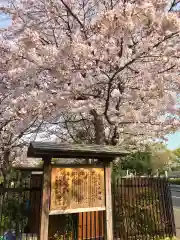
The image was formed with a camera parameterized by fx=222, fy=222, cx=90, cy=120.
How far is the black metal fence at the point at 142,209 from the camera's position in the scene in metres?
6.13

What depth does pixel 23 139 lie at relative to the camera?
40.4ft

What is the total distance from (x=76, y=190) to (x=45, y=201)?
0.68m

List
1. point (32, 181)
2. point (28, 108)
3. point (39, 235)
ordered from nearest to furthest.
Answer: point (39, 235) < point (32, 181) < point (28, 108)

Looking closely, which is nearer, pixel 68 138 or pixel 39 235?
pixel 39 235

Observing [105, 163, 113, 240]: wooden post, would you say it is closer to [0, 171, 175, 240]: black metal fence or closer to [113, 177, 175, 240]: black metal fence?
[0, 171, 175, 240]: black metal fence

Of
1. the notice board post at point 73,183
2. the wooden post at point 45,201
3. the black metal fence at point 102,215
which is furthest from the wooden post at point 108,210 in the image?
the wooden post at point 45,201

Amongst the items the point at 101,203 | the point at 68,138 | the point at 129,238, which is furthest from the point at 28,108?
the point at 68,138

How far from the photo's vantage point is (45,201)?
14.4ft

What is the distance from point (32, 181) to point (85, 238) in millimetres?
2063

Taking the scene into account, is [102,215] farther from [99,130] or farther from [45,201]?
[99,130]

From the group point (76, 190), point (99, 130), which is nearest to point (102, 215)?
point (76, 190)

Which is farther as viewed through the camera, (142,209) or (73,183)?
(142,209)

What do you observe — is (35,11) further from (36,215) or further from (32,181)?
(36,215)

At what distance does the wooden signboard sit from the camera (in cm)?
448
